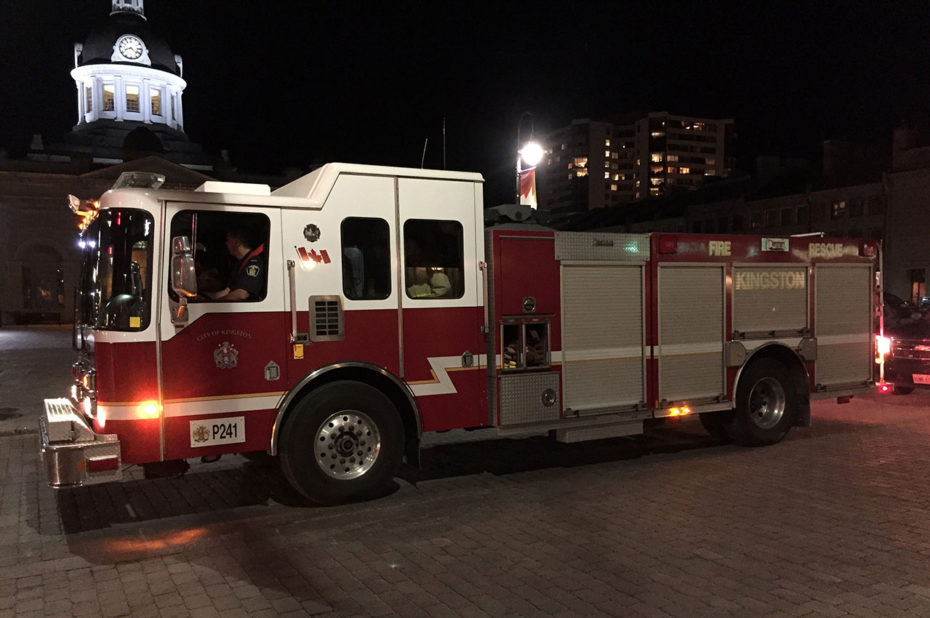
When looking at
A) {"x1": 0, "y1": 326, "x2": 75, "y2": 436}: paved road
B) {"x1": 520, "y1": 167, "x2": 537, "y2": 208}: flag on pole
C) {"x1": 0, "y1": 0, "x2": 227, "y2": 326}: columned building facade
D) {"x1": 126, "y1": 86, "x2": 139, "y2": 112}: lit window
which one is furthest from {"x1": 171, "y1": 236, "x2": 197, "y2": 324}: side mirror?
{"x1": 126, "y1": 86, "x2": 139, "y2": 112}: lit window

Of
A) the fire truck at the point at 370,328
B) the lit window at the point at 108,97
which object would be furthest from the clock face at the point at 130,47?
the fire truck at the point at 370,328

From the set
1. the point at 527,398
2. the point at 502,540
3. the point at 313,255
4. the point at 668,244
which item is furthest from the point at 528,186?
the point at 502,540

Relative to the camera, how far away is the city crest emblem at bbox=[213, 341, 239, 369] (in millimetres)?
5746

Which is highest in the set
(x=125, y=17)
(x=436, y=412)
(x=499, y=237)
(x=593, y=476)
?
(x=125, y=17)

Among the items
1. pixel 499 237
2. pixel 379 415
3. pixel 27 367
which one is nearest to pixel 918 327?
pixel 499 237

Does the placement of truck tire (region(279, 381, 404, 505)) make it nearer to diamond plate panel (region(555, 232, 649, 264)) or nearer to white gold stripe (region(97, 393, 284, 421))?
white gold stripe (region(97, 393, 284, 421))

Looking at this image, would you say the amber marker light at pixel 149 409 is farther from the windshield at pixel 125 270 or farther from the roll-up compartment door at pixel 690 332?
the roll-up compartment door at pixel 690 332

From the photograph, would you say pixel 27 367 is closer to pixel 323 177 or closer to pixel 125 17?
pixel 323 177

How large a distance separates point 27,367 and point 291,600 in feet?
60.7

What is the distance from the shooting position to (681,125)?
14375 cm

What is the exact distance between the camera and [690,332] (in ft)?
26.6

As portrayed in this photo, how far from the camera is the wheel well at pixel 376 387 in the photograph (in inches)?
236

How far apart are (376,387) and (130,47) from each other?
262 feet

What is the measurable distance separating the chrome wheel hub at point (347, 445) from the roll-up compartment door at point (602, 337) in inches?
85.6
